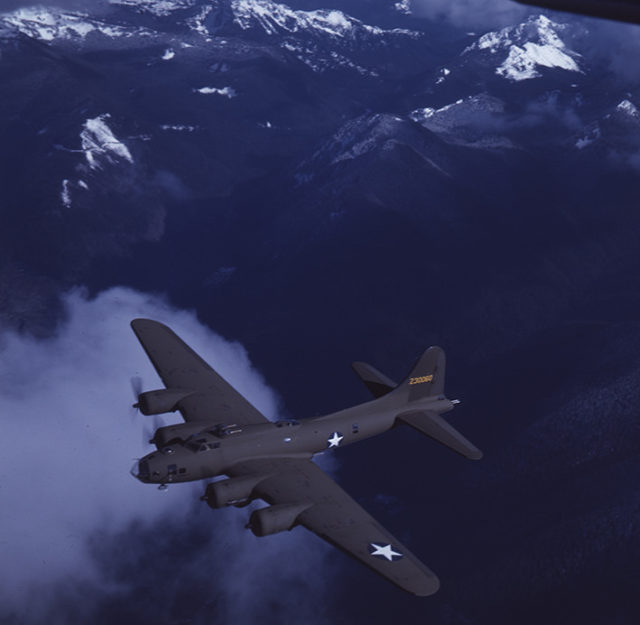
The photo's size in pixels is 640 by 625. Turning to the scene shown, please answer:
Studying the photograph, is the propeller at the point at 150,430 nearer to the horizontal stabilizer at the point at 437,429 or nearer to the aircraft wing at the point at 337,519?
the aircraft wing at the point at 337,519

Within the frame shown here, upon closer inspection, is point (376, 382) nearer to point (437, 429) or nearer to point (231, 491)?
point (437, 429)

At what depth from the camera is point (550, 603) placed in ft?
601

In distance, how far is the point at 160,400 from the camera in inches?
2350

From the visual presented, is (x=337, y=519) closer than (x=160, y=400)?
Yes

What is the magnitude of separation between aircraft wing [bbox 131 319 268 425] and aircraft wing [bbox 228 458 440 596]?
22.3ft

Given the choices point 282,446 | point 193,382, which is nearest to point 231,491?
point 282,446

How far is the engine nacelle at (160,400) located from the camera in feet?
193

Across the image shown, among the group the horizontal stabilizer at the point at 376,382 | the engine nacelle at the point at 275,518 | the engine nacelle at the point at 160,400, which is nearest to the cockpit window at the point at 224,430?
the engine nacelle at the point at 160,400

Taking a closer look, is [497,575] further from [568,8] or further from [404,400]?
[568,8]

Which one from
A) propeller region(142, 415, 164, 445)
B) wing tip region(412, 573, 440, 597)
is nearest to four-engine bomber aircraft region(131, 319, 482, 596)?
wing tip region(412, 573, 440, 597)

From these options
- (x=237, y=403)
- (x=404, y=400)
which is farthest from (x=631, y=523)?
(x=237, y=403)

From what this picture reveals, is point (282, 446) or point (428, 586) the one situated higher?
point (428, 586)

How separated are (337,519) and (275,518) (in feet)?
19.2

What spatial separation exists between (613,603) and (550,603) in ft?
56.5
